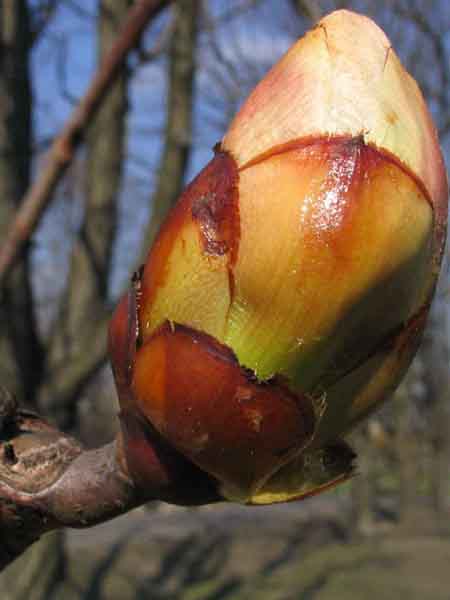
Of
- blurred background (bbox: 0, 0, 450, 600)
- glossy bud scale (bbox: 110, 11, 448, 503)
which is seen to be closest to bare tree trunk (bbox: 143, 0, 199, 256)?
blurred background (bbox: 0, 0, 450, 600)

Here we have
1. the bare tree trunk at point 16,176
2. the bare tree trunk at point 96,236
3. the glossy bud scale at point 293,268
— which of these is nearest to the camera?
the glossy bud scale at point 293,268

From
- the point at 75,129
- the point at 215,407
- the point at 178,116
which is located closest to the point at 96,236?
the point at 178,116

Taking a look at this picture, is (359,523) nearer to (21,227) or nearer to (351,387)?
(21,227)

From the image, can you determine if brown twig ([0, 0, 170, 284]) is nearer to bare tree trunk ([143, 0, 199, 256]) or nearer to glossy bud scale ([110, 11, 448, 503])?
glossy bud scale ([110, 11, 448, 503])

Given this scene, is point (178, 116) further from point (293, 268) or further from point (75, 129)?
point (293, 268)

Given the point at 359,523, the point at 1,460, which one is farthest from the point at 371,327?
the point at 359,523

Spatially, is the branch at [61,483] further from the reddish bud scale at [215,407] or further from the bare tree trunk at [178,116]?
the bare tree trunk at [178,116]

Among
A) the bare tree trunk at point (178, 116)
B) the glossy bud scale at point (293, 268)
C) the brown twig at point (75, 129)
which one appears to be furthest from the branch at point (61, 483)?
the bare tree trunk at point (178, 116)
